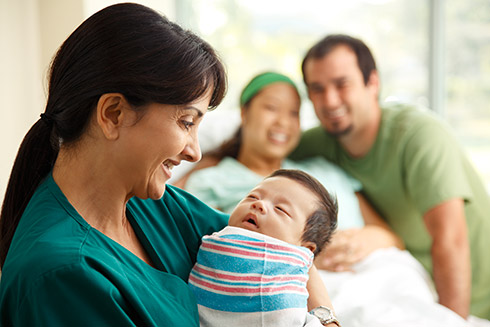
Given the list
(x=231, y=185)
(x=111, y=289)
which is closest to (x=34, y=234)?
(x=111, y=289)

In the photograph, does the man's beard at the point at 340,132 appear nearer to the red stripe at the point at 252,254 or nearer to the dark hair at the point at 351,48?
the dark hair at the point at 351,48

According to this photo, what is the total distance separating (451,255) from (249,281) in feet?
4.54

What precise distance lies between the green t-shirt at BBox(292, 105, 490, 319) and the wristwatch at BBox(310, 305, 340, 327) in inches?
46.9

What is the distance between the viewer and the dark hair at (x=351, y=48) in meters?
2.52

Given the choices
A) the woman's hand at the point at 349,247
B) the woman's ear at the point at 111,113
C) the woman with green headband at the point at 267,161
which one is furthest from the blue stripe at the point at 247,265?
the woman with green headband at the point at 267,161

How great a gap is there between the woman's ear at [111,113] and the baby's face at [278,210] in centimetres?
38

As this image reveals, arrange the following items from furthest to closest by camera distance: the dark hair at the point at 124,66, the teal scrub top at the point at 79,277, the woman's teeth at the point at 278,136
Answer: the woman's teeth at the point at 278,136 < the dark hair at the point at 124,66 < the teal scrub top at the point at 79,277

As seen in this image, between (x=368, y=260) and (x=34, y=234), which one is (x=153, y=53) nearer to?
(x=34, y=234)

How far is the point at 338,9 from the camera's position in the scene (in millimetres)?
3537

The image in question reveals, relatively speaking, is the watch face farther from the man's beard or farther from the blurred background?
the blurred background

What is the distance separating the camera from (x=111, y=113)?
3.23 feet

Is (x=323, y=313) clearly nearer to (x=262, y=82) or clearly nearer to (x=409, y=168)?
(x=409, y=168)

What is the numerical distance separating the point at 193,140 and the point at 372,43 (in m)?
2.70

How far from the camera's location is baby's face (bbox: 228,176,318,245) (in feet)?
3.99
